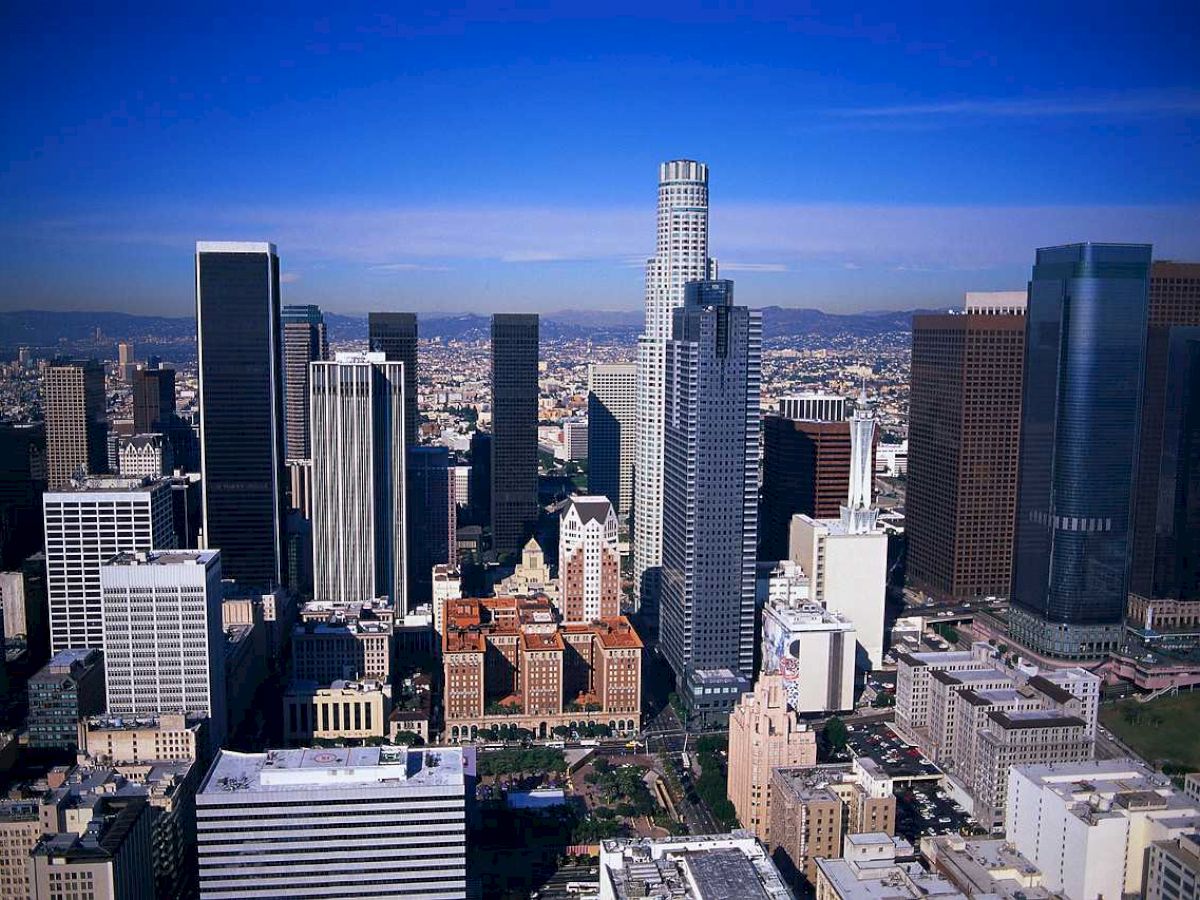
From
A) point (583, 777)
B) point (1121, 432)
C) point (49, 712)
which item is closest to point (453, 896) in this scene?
point (583, 777)

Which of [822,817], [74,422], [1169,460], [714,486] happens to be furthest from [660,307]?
[822,817]

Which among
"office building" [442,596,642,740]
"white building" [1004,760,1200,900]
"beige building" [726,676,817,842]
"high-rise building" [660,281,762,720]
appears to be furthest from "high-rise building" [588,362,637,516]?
"white building" [1004,760,1200,900]

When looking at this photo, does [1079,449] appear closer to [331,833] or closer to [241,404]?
[331,833]

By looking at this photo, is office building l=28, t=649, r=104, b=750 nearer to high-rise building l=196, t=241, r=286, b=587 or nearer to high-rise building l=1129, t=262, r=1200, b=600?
high-rise building l=196, t=241, r=286, b=587

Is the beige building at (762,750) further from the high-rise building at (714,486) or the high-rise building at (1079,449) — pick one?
the high-rise building at (1079,449)

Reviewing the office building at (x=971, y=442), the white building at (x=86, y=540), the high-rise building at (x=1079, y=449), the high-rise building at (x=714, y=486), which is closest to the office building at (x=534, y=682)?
the high-rise building at (x=714, y=486)

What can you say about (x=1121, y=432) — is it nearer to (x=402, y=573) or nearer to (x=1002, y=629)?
(x=1002, y=629)
